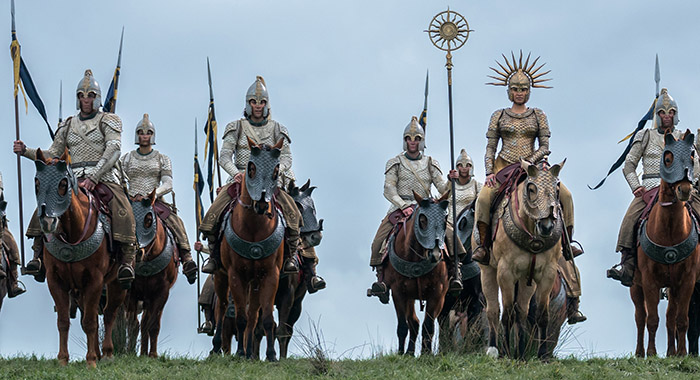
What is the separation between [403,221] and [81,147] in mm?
5330

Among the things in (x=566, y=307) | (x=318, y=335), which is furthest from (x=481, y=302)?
(x=318, y=335)

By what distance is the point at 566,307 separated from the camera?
22656 mm

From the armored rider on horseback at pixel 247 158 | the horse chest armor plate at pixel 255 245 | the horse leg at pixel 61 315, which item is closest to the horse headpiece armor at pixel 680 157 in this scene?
the armored rider on horseback at pixel 247 158

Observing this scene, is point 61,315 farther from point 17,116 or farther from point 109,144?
point 17,116

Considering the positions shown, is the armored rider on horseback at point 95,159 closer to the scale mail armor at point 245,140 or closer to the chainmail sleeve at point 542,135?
the scale mail armor at point 245,140

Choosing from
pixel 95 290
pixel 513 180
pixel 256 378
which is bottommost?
pixel 256 378

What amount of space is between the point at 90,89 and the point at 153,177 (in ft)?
13.2

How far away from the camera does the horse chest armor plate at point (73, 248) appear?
18.6m

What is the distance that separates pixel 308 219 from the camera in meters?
23.6

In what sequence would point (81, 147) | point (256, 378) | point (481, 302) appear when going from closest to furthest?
1. point (256, 378)
2. point (81, 147)
3. point (481, 302)

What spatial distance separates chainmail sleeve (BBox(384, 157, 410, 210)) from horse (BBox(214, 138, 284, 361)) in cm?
362

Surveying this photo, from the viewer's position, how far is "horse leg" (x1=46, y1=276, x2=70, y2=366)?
18703 mm

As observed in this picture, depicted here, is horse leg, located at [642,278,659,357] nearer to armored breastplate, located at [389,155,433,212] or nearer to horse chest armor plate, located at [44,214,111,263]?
armored breastplate, located at [389,155,433,212]

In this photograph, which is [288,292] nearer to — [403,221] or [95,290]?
[403,221]
